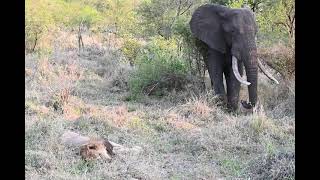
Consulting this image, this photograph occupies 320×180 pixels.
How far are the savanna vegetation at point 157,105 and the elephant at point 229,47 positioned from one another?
0.38 m

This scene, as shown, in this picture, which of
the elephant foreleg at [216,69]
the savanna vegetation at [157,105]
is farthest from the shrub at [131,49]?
the elephant foreleg at [216,69]

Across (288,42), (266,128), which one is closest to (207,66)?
(288,42)

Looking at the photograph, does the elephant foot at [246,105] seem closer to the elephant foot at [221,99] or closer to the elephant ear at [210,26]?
the elephant foot at [221,99]

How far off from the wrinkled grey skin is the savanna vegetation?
1.21 ft

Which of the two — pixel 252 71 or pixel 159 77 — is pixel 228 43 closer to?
pixel 252 71

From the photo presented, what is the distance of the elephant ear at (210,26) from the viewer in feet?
33.5

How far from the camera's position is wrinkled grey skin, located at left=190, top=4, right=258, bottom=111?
953 cm
